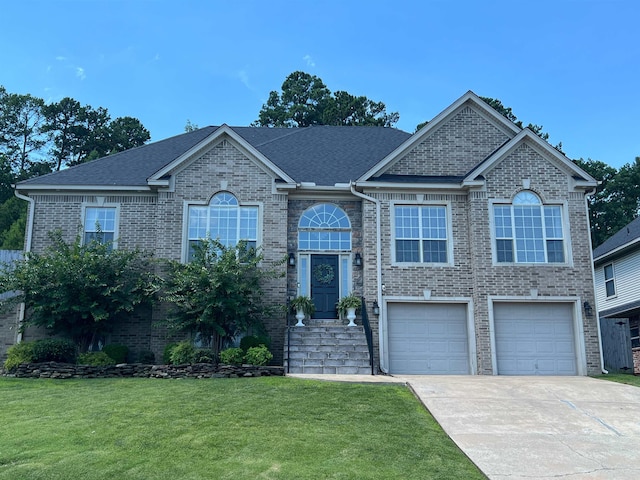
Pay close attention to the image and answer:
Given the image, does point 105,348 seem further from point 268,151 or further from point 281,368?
point 268,151

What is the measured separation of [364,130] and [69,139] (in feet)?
93.4

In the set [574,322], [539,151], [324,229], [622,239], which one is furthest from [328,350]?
[622,239]

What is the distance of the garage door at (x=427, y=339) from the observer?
17.4 m

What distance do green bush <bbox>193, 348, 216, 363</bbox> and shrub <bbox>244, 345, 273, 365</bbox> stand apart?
876 mm

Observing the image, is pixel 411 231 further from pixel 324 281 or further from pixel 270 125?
pixel 270 125

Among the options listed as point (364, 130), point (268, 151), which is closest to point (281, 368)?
Answer: point (268, 151)

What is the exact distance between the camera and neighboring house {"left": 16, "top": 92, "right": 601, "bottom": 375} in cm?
1739

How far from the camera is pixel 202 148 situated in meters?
18.2

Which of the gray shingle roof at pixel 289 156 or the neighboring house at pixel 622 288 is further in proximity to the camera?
the neighboring house at pixel 622 288

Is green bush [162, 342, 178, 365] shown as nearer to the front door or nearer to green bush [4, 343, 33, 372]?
green bush [4, 343, 33, 372]

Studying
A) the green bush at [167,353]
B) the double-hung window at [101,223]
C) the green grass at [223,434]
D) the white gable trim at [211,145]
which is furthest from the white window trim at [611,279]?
the double-hung window at [101,223]

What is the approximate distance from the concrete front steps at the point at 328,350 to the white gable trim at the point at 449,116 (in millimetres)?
4882

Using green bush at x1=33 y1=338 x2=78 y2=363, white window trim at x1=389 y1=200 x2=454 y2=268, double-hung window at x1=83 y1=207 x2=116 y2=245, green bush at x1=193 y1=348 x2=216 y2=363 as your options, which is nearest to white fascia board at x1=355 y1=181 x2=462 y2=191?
white window trim at x1=389 y1=200 x2=454 y2=268

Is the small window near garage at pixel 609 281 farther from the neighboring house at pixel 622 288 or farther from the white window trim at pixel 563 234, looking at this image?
the white window trim at pixel 563 234
